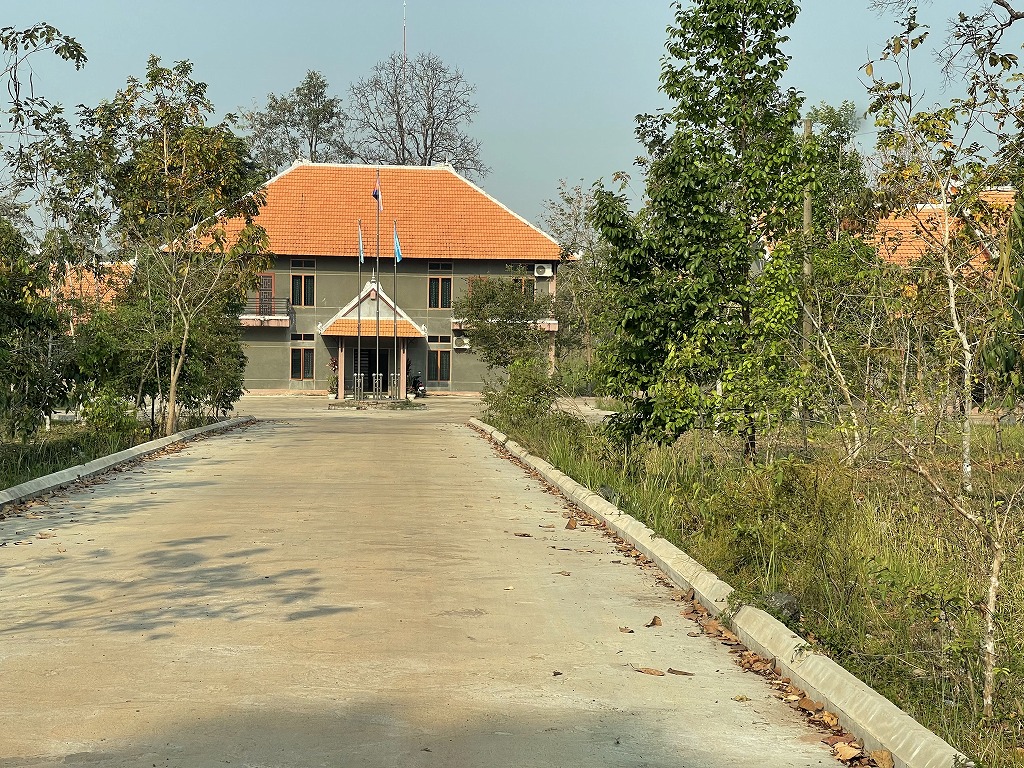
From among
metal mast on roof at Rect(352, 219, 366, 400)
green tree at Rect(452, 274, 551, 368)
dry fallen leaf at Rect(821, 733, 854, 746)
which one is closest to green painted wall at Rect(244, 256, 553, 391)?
metal mast on roof at Rect(352, 219, 366, 400)

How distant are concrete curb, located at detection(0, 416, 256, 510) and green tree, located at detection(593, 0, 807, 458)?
7.58m

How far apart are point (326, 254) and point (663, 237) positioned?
45723 mm

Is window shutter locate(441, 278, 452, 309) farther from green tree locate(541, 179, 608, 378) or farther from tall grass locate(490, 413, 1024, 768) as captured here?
tall grass locate(490, 413, 1024, 768)

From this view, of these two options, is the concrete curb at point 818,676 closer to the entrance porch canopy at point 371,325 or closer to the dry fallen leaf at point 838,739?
the dry fallen leaf at point 838,739

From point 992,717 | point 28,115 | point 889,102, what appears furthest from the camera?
point 28,115

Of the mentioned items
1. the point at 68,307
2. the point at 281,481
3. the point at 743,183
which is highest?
the point at 743,183

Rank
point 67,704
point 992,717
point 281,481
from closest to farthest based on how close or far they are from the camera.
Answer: point 992,717 < point 67,704 < point 281,481

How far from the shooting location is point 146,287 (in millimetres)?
30656

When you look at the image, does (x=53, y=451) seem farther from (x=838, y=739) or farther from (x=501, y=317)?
(x=501, y=317)

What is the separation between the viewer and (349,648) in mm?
7941

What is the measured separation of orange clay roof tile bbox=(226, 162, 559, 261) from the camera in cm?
6150

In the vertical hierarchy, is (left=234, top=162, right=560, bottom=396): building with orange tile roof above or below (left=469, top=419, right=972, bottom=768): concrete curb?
above

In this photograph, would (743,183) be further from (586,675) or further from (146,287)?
(146,287)

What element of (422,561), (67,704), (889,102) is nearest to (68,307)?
(422,561)
